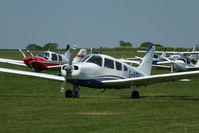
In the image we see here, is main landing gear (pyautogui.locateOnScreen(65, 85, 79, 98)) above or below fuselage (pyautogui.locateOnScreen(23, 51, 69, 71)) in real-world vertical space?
below

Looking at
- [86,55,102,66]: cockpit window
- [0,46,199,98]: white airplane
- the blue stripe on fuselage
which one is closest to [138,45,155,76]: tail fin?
[0,46,199,98]: white airplane

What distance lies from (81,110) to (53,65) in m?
24.4

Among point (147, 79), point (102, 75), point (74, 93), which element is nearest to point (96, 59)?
point (102, 75)

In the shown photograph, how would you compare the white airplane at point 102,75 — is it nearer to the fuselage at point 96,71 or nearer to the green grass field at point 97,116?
the fuselage at point 96,71

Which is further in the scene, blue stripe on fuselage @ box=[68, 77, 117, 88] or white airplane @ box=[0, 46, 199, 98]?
blue stripe on fuselage @ box=[68, 77, 117, 88]

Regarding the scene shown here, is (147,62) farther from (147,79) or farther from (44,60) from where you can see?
(44,60)

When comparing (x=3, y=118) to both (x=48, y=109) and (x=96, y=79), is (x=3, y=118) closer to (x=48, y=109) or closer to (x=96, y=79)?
(x=48, y=109)

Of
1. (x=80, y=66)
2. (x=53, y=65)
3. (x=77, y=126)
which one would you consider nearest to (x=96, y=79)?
(x=80, y=66)

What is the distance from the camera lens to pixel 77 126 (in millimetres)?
11117

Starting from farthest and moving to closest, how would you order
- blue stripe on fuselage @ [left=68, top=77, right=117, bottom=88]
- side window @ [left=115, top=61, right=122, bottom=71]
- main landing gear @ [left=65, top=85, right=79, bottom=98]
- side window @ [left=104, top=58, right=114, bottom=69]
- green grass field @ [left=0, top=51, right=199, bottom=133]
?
side window @ [left=115, top=61, right=122, bottom=71], side window @ [left=104, top=58, right=114, bottom=69], main landing gear @ [left=65, top=85, right=79, bottom=98], blue stripe on fuselage @ [left=68, top=77, right=117, bottom=88], green grass field @ [left=0, top=51, right=199, bottom=133]

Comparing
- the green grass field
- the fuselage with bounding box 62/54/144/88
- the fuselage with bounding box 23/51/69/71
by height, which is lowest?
the green grass field

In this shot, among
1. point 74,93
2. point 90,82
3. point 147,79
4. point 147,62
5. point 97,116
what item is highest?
point 147,62

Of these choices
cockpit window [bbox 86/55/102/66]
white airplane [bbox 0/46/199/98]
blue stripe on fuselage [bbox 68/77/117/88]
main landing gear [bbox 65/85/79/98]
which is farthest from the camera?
main landing gear [bbox 65/85/79/98]

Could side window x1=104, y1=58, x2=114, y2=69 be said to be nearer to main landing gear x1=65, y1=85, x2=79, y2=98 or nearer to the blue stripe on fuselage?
the blue stripe on fuselage
